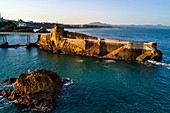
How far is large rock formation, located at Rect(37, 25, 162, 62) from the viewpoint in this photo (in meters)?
62.2

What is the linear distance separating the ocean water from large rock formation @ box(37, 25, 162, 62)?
3.83 m

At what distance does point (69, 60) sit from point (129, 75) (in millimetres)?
21079

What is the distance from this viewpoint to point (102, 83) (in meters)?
41.3

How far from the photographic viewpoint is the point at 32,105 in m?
30.5

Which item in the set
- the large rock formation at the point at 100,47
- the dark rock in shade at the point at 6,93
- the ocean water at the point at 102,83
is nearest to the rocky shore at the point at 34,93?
the dark rock in shade at the point at 6,93

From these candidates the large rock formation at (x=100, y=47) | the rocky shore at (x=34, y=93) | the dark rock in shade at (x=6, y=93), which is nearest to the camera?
the rocky shore at (x=34, y=93)

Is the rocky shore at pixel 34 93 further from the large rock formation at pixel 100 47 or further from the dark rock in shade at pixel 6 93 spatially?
the large rock formation at pixel 100 47

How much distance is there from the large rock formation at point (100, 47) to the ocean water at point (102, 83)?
3.83 meters

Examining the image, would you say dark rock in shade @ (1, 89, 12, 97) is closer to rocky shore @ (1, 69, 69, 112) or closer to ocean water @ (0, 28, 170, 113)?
rocky shore @ (1, 69, 69, 112)

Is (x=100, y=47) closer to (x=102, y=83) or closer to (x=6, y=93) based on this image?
(x=102, y=83)

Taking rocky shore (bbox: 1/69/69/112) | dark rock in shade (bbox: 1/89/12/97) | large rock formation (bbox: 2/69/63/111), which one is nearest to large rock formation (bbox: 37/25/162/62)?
rocky shore (bbox: 1/69/69/112)

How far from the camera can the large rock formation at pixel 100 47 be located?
62191mm

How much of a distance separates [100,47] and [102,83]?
27.1 metres

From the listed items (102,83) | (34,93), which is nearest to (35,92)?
(34,93)
